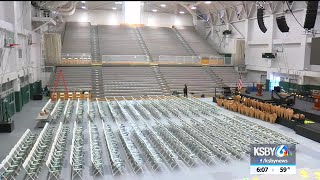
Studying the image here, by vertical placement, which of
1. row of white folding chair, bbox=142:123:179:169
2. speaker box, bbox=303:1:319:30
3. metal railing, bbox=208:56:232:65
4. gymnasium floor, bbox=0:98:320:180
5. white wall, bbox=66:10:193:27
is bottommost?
gymnasium floor, bbox=0:98:320:180

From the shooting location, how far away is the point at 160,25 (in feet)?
149

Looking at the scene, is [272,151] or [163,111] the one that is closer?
[272,151]

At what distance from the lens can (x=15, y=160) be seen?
31.4 feet

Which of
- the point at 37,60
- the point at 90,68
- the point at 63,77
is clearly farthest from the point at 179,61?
the point at 37,60

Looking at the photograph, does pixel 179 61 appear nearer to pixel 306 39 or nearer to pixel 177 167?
pixel 306 39

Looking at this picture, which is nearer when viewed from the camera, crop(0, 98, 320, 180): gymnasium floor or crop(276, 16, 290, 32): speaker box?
crop(0, 98, 320, 180): gymnasium floor

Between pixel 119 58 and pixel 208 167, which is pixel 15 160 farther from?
→ pixel 119 58

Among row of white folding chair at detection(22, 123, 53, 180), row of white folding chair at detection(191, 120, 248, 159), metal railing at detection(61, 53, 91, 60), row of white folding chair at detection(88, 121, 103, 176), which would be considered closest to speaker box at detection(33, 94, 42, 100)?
metal railing at detection(61, 53, 91, 60)

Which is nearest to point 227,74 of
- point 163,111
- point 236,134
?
point 163,111

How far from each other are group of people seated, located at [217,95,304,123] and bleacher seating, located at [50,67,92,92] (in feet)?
40.0

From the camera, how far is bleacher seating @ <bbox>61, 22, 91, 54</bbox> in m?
35.0

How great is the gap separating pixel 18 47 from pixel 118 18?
25.4 m

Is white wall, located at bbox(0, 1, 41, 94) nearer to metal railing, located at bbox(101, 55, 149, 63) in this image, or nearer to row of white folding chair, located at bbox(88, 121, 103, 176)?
metal railing, located at bbox(101, 55, 149, 63)

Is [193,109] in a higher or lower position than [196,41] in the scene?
lower
